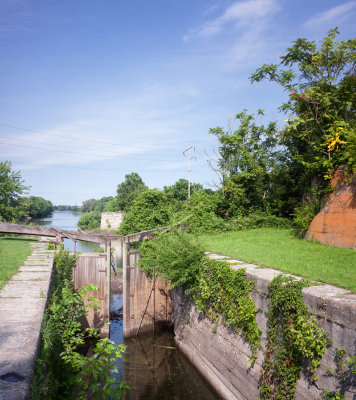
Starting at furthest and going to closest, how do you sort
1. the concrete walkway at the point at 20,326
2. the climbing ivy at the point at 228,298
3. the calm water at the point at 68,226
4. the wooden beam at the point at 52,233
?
the calm water at the point at 68,226, the wooden beam at the point at 52,233, the climbing ivy at the point at 228,298, the concrete walkway at the point at 20,326

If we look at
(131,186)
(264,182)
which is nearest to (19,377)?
(264,182)

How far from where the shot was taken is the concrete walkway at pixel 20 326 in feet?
8.72

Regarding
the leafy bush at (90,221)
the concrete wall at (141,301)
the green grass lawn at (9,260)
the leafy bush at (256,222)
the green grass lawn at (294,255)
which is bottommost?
the concrete wall at (141,301)

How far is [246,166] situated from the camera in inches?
666

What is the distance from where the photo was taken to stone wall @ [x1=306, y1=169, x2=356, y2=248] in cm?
857

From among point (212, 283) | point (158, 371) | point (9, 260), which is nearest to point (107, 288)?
point (158, 371)

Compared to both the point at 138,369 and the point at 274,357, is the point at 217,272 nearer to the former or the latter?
the point at 274,357

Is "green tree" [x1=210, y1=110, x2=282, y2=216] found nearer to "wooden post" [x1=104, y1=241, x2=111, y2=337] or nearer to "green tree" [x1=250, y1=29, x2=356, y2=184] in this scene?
"green tree" [x1=250, y1=29, x2=356, y2=184]

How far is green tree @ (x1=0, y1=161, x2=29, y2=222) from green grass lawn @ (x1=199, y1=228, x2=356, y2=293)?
11884 mm

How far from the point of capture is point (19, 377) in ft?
9.00

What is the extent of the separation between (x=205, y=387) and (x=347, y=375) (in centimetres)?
489

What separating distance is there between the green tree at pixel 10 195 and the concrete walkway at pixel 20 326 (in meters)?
10.9

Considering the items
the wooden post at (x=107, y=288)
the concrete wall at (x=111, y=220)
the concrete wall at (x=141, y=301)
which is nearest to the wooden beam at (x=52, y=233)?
the wooden post at (x=107, y=288)

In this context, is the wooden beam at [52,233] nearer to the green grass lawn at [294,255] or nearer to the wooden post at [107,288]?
the wooden post at [107,288]
